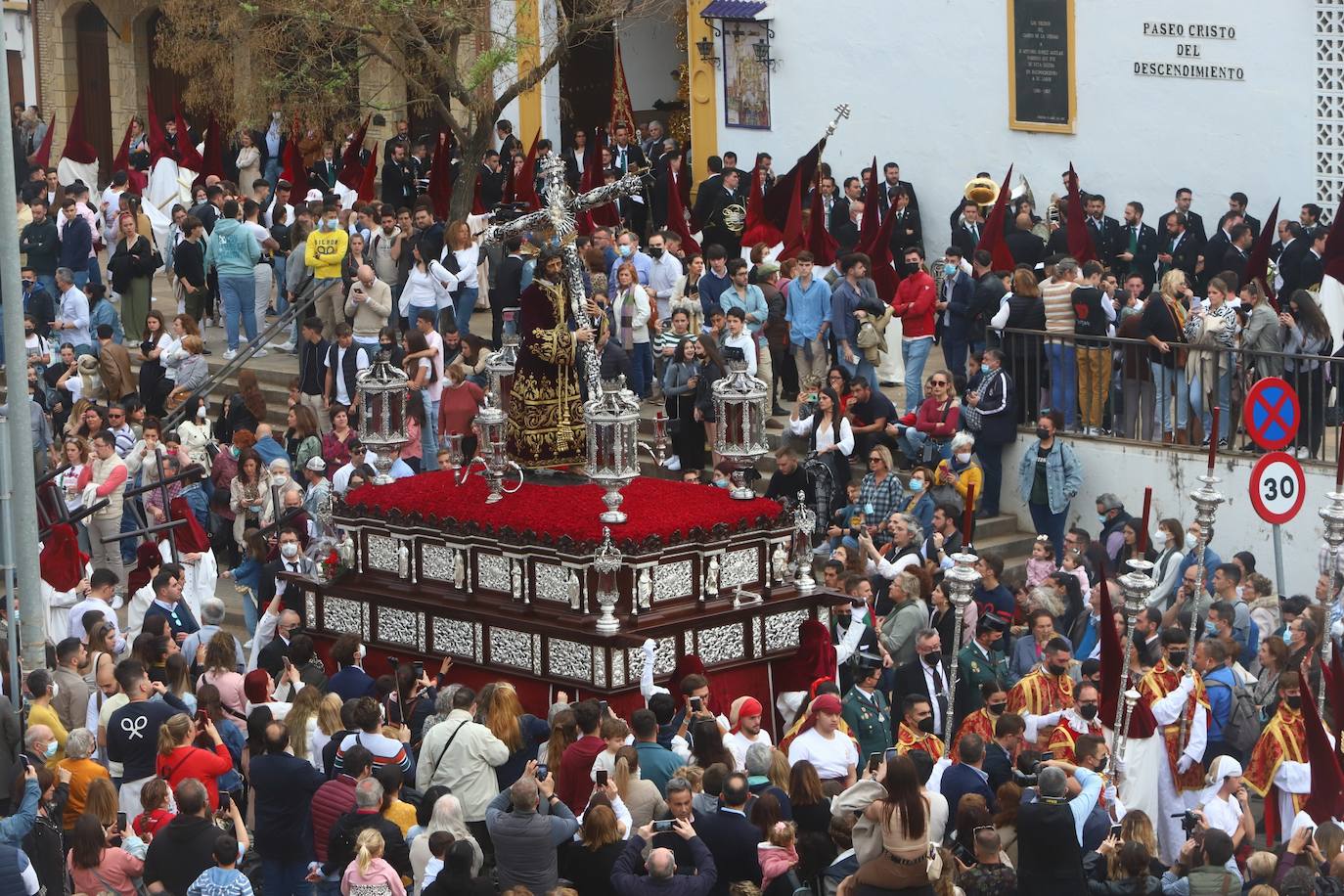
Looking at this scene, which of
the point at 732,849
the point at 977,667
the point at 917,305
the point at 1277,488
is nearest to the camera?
the point at 732,849

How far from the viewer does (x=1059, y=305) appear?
22484 mm

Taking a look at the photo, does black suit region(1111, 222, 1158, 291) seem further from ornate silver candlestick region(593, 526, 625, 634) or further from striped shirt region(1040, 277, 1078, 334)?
ornate silver candlestick region(593, 526, 625, 634)

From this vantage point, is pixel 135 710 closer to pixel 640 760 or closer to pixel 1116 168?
pixel 640 760

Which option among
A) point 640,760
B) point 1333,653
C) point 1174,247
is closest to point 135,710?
point 640,760

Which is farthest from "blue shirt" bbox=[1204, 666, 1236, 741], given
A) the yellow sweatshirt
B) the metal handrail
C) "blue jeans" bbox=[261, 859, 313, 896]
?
the metal handrail

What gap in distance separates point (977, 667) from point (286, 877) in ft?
15.1

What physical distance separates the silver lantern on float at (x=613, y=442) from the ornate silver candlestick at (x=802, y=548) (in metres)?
1.31

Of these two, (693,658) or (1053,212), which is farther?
(1053,212)

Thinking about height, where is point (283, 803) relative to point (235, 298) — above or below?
below

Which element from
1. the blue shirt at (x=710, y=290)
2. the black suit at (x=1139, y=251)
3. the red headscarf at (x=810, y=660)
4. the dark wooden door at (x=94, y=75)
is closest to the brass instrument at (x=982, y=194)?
the black suit at (x=1139, y=251)

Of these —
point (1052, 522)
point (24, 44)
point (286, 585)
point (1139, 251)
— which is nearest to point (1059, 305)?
point (1052, 522)

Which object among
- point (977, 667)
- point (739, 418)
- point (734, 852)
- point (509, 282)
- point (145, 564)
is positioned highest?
point (509, 282)

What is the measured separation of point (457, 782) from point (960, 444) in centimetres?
734

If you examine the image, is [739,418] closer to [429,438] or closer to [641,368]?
[429,438]
